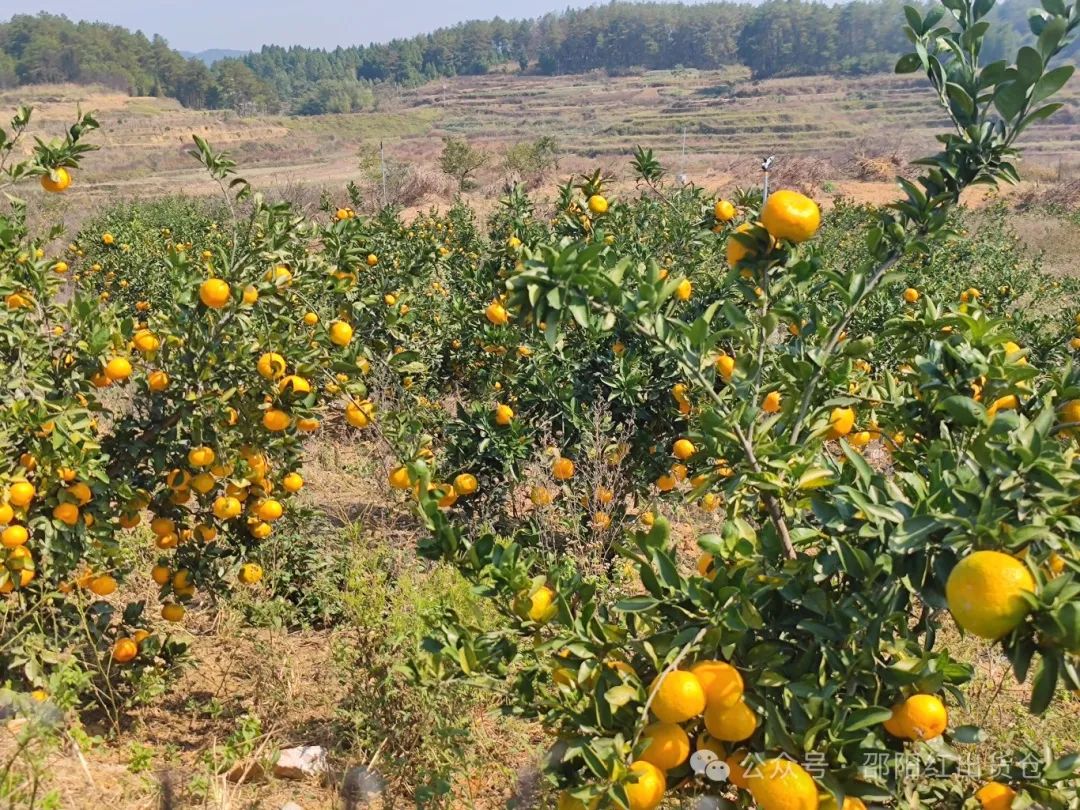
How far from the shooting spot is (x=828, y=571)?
1.18 meters

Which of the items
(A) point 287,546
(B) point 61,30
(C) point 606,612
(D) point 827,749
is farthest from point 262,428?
(B) point 61,30

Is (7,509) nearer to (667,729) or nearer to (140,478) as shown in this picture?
(140,478)

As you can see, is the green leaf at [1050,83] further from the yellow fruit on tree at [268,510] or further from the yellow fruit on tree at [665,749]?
the yellow fruit on tree at [268,510]

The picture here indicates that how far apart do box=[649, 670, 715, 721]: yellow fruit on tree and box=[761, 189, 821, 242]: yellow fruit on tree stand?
749mm

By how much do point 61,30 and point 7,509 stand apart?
7481 centimetres

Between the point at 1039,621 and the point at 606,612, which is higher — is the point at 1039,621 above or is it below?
above

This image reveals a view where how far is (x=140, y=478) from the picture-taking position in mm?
2553

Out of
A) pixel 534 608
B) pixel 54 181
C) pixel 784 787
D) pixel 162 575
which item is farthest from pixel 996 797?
pixel 54 181

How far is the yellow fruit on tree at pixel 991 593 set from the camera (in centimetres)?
89

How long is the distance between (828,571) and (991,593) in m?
0.29

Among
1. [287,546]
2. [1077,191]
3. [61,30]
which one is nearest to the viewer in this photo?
[287,546]

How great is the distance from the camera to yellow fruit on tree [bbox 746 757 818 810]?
1086 millimetres

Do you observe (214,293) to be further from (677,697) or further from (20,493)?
(677,697)

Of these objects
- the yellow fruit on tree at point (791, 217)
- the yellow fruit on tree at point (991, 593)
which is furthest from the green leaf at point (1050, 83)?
the yellow fruit on tree at point (991, 593)
